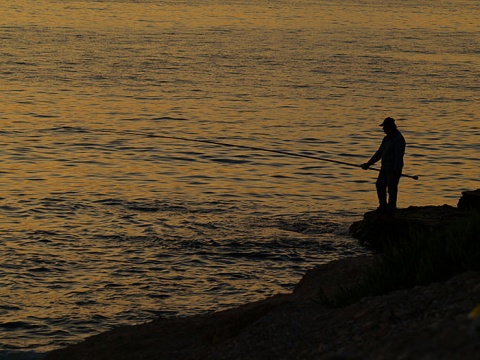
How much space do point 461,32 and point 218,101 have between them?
25.2 metres

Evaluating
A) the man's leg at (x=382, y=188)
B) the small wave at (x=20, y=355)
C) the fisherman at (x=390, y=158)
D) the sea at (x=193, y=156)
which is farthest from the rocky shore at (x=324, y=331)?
the man's leg at (x=382, y=188)

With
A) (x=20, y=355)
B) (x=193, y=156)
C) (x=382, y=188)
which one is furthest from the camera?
(x=193, y=156)

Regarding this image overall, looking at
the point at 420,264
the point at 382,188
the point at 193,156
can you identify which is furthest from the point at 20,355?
the point at 193,156

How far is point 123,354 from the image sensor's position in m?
9.63

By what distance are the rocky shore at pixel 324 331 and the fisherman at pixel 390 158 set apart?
14.8 feet

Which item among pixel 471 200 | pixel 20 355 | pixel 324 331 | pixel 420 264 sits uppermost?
pixel 420 264

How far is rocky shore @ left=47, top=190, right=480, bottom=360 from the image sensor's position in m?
6.79

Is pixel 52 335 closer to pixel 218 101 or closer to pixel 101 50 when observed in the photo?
pixel 218 101

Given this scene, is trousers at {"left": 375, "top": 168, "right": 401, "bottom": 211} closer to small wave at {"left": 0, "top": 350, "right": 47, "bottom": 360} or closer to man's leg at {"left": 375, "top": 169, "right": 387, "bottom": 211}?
man's leg at {"left": 375, "top": 169, "right": 387, "bottom": 211}

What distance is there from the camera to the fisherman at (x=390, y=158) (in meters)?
15.5

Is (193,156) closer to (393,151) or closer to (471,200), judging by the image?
(393,151)

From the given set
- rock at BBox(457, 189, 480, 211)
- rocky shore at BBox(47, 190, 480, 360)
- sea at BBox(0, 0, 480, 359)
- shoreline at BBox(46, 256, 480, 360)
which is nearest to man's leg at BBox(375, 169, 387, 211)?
sea at BBox(0, 0, 480, 359)

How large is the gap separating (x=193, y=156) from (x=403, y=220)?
9465mm

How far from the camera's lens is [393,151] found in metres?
15.6
